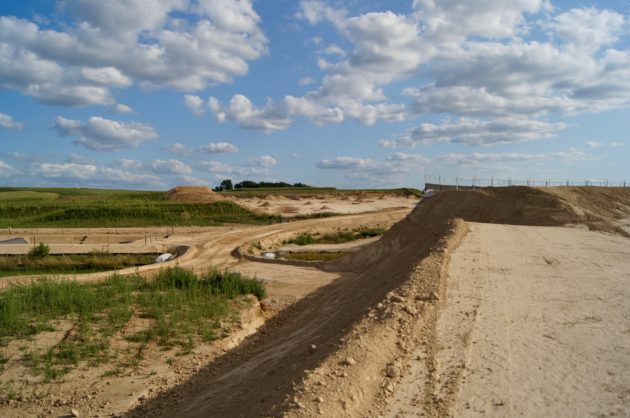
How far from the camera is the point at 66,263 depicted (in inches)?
1222

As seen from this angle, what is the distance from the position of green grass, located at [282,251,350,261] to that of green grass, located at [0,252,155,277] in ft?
30.2

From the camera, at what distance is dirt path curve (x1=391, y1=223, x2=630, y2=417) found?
5.73 meters

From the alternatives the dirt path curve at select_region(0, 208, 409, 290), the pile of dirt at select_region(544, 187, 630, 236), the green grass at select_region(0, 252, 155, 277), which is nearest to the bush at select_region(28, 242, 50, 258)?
the green grass at select_region(0, 252, 155, 277)

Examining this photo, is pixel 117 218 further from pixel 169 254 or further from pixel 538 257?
pixel 538 257

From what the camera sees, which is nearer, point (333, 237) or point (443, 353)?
point (443, 353)

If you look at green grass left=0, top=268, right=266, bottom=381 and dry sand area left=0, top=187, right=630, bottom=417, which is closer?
dry sand area left=0, top=187, right=630, bottom=417

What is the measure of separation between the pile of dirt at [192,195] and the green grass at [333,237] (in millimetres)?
21913

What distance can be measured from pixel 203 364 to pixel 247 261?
65.5 ft

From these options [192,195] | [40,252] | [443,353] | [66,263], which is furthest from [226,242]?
[443,353]

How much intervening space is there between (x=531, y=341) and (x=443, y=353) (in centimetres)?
140

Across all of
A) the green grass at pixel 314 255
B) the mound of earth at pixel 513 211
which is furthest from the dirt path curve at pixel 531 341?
the green grass at pixel 314 255

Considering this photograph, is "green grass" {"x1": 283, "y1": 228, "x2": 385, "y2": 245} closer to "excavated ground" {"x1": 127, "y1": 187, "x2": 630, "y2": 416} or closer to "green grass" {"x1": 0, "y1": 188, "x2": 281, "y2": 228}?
"green grass" {"x1": 0, "y1": 188, "x2": 281, "y2": 228}

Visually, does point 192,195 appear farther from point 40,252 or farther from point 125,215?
point 40,252

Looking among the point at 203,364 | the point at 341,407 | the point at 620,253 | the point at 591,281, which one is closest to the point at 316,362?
the point at 341,407
